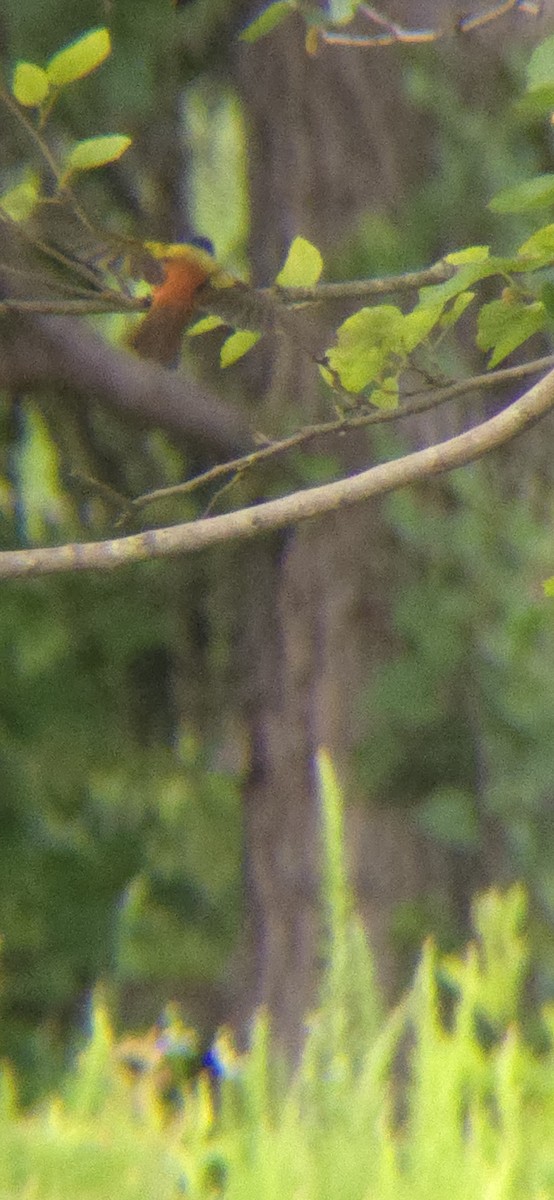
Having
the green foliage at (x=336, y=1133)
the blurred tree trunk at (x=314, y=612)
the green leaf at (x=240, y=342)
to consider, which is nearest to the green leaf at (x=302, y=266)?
the green leaf at (x=240, y=342)

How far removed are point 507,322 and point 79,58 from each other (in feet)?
0.92

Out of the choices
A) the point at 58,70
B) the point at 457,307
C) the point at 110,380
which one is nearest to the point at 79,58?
the point at 58,70

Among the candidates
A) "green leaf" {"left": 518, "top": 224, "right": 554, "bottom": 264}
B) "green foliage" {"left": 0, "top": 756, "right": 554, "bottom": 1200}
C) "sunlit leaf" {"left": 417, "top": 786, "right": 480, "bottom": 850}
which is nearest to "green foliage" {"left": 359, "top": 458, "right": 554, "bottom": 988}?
"sunlit leaf" {"left": 417, "top": 786, "right": 480, "bottom": 850}

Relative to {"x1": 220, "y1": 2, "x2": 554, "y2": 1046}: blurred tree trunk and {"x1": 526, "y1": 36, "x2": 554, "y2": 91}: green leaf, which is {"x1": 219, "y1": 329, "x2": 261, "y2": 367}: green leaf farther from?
{"x1": 220, "y1": 2, "x2": 554, "y2": 1046}: blurred tree trunk

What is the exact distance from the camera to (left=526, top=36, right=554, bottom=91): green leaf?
70 cm

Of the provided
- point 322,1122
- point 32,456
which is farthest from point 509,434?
point 32,456

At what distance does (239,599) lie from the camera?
10.0 feet

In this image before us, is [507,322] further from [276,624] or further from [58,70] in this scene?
[276,624]

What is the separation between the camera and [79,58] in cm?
74

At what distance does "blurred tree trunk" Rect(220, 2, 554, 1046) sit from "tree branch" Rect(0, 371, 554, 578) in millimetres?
2038

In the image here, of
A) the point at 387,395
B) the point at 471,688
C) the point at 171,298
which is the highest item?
the point at 171,298

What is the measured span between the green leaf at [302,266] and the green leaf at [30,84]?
0.17 m

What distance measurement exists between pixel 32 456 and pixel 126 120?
2.58ft

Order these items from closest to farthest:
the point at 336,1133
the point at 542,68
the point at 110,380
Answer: the point at 542,68 → the point at 336,1133 → the point at 110,380
